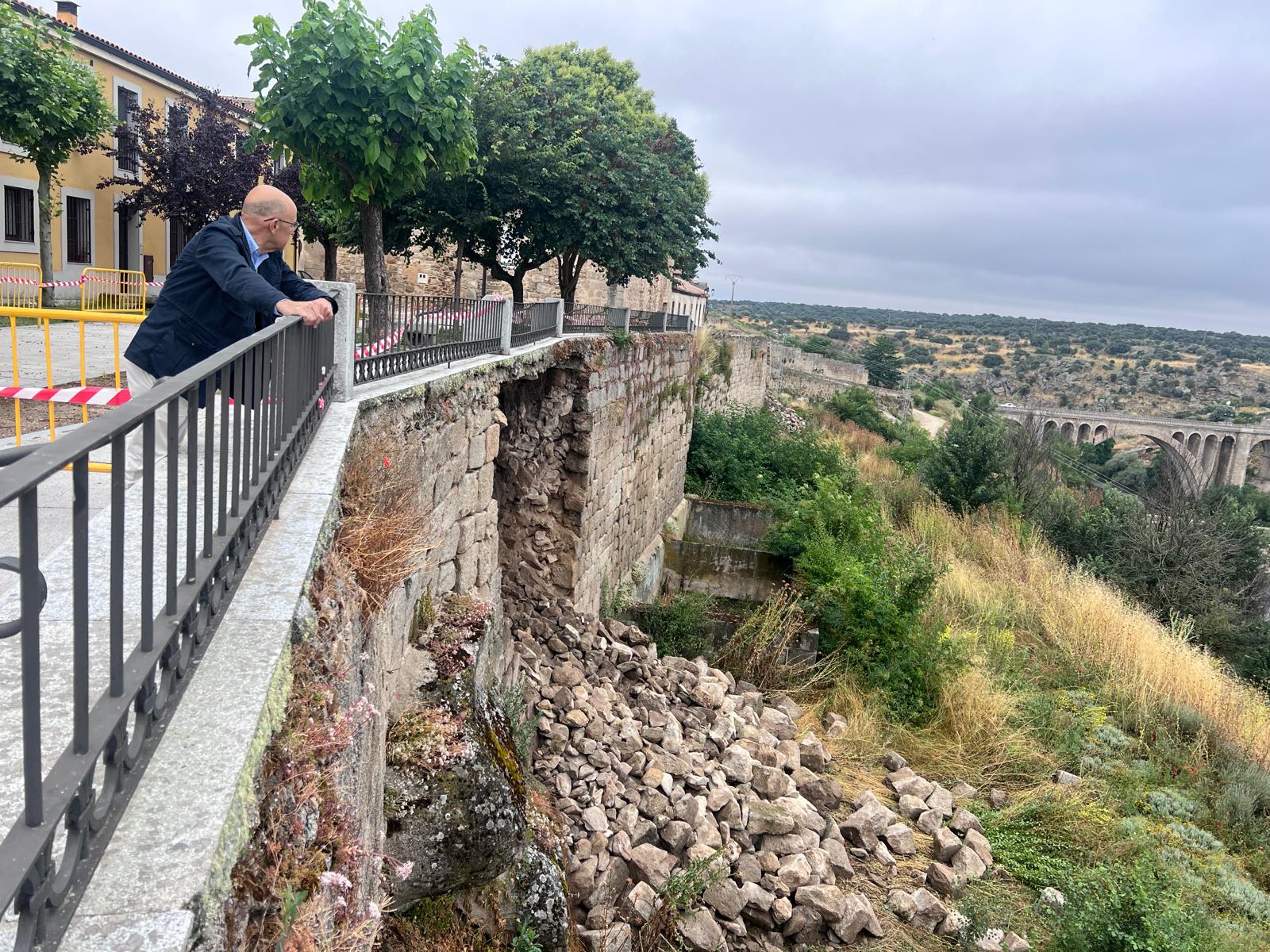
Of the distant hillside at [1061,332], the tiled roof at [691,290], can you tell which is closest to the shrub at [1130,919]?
the tiled roof at [691,290]

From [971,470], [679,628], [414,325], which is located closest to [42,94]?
[414,325]

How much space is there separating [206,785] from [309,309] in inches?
86.9

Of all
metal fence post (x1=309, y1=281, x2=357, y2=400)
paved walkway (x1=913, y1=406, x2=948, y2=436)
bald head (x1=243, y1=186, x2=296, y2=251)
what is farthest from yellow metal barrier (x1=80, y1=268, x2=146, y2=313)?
paved walkway (x1=913, y1=406, x2=948, y2=436)

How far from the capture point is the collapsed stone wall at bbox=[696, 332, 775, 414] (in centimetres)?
2025

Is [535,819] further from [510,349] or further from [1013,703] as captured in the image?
[1013,703]

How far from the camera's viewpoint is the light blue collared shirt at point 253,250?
3.48 meters

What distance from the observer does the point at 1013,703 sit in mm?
8969

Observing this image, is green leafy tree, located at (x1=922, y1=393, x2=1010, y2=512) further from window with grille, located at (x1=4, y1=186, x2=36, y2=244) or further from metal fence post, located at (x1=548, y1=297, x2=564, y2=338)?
window with grille, located at (x1=4, y1=186, x2=36, y2=244)

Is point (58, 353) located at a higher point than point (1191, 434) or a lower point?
higher

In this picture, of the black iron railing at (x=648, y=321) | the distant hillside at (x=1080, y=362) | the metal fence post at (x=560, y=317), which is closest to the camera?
the metal fence post at (x=560, y=317)

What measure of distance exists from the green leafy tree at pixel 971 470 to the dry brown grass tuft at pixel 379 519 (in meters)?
15.6

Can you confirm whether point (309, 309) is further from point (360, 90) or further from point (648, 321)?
point (648, 321)

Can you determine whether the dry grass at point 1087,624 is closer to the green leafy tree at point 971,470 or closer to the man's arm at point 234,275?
the green leafy tree at point 971,470

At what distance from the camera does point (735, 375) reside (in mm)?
24781
